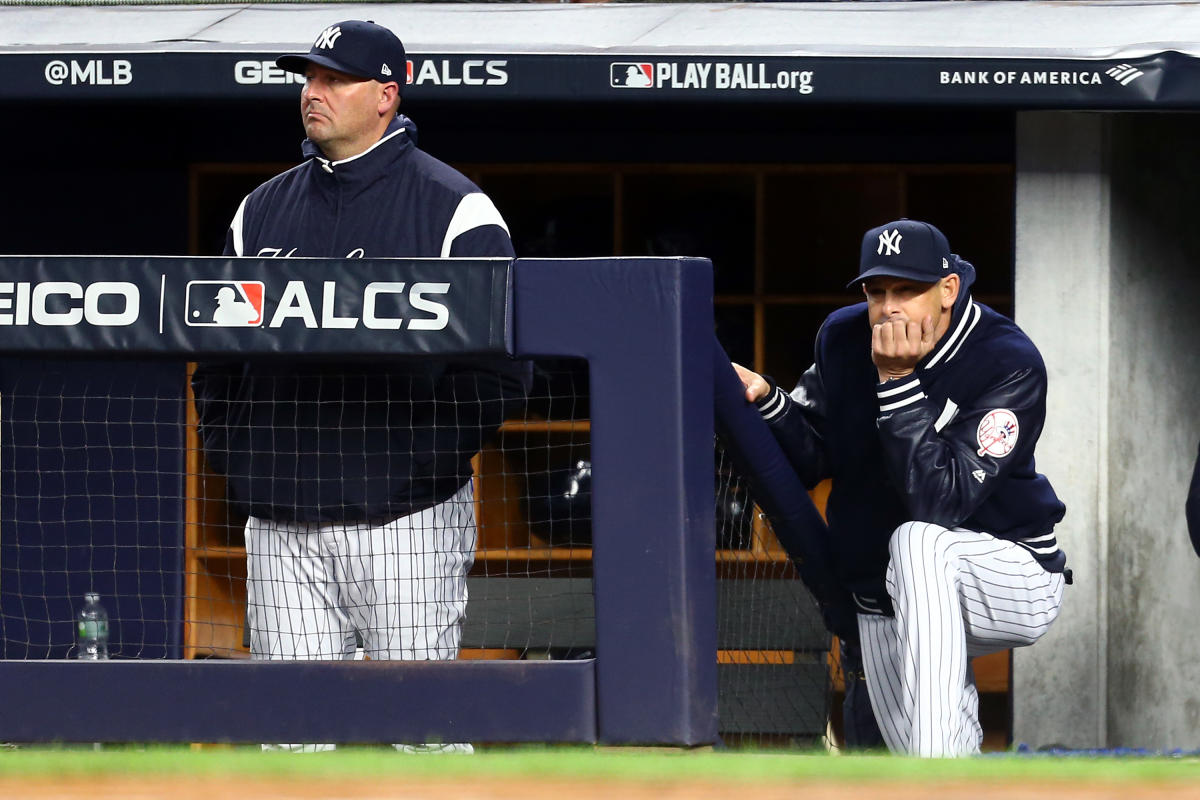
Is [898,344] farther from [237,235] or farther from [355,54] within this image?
[237,235]

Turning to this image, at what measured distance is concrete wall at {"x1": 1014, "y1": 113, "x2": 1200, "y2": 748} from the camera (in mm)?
5586

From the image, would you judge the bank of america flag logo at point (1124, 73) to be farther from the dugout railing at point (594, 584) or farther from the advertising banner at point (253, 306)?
the advertising banner at point (253, 306)

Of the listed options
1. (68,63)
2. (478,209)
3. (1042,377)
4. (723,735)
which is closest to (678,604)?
(478,209)

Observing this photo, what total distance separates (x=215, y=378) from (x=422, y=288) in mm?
630

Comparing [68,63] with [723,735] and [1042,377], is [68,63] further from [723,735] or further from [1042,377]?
[1042,377]

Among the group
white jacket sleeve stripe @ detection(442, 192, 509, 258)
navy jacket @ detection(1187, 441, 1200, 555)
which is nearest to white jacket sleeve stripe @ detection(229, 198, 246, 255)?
white jacket sleeve stripe @ detection(442, 192, 509, 258)

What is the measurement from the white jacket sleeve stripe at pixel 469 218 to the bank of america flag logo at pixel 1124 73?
2.61 metres

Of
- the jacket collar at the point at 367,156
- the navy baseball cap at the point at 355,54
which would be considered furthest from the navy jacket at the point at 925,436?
the navy baseball cap at the point at 355,54

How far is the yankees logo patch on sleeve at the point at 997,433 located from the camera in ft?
11.8

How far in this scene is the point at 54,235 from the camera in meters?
6.38

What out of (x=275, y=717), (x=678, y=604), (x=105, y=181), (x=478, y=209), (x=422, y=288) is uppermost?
(x=105, y=181)

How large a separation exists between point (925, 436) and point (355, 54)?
1.42m

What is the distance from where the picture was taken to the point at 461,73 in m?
5.37

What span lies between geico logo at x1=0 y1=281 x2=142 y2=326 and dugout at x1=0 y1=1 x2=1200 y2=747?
8.62 feet
